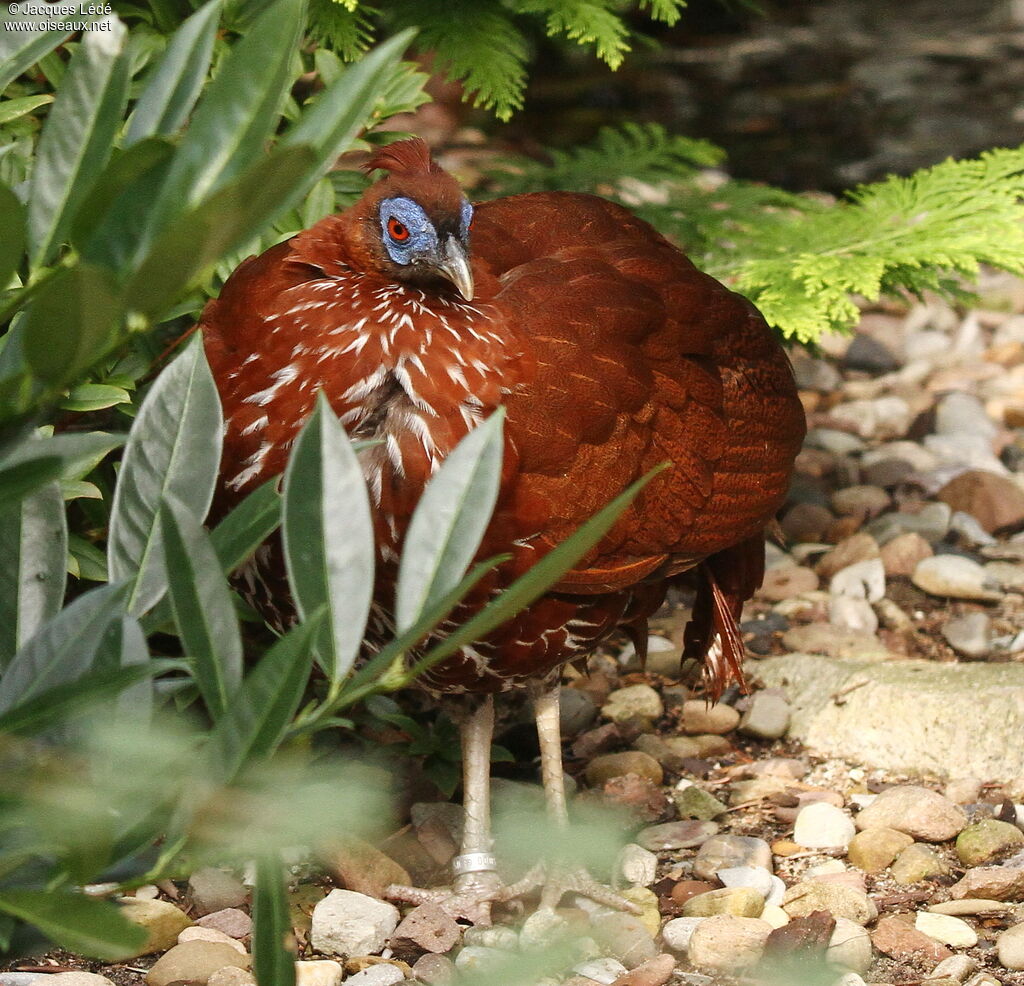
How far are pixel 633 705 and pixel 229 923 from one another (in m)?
1.25

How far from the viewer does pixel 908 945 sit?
251 cm

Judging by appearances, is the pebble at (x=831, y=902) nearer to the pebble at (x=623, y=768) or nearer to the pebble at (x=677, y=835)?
the pebble at (x=677, y=835)

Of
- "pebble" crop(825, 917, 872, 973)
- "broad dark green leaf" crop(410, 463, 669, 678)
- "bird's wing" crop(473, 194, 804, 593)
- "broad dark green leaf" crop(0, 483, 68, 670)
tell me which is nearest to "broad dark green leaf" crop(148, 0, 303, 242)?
"broad dark green leaf" crop(410, 463, 669, 678)

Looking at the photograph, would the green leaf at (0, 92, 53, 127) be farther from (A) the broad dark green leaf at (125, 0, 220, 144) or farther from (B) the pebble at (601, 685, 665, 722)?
(B) the pebble at (601, 685, 665, 722)

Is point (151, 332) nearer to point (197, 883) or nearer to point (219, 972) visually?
point (197, 883)

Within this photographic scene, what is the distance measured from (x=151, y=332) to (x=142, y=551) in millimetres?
1907

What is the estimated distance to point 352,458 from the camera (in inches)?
42.0

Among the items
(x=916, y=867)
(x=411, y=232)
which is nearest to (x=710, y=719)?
(x=916, y=867)

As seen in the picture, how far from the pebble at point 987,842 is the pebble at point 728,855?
388 mm

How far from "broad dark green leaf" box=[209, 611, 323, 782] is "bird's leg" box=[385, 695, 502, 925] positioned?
6.38ft

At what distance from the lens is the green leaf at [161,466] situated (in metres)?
1.25

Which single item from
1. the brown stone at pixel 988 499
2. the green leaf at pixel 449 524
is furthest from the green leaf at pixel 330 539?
the brown stone at pixel 988 499

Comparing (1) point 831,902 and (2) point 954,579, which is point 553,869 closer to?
(1) point 831,902

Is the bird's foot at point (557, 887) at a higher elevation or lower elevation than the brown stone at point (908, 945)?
lower
